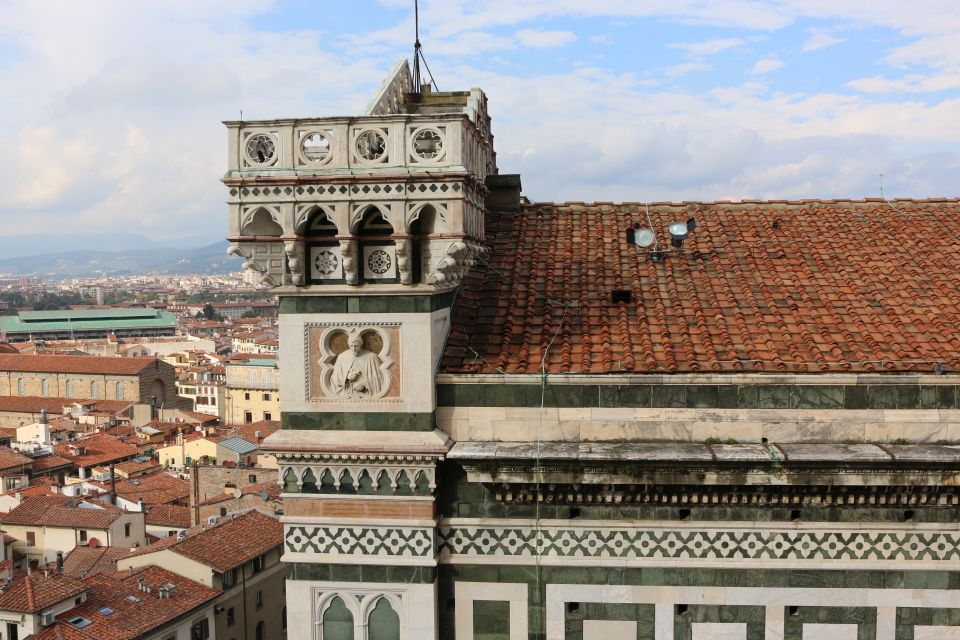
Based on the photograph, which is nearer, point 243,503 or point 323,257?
point 323,257

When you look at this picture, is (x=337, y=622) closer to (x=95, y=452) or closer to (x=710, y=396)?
(x=710, y=396)

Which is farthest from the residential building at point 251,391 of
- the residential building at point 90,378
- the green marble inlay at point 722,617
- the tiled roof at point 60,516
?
the green marble inlay at point 722,617

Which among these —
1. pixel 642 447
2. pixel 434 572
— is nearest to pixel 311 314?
pixel 434 572

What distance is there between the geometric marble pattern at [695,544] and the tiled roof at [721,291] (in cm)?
154

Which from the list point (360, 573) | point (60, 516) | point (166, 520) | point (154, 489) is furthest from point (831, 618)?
point (154, 489)

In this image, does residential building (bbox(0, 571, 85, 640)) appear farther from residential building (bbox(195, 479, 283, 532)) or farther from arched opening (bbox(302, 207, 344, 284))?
arched opening (bbox(302, 207, 344, 284))

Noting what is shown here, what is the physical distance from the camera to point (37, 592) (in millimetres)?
30203

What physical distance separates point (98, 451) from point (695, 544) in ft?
194

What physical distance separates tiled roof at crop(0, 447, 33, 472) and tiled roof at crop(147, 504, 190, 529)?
1105cm

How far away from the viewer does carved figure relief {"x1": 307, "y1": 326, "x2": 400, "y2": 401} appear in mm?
8547

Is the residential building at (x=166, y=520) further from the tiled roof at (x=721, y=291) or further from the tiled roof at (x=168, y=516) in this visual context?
the tiled roof at (x=721, y=291)

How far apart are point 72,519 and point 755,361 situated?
4001 cm

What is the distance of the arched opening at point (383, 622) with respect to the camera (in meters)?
8.67

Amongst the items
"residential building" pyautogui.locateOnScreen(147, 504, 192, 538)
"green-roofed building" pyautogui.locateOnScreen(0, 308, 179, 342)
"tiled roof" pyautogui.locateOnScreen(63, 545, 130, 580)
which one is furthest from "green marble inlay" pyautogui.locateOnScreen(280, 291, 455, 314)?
"green-roofed building" pyautogui.locateOnScreen(0, 308, 179, 342)
